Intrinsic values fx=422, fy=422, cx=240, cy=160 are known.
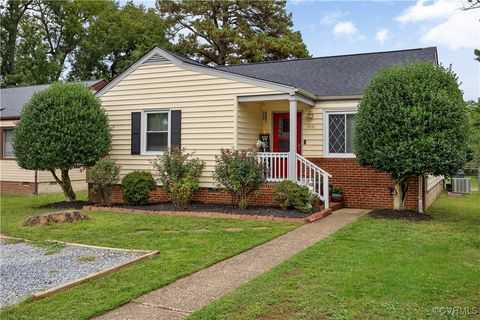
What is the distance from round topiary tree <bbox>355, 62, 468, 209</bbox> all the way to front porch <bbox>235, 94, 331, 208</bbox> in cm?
158

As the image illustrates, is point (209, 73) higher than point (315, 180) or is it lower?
higher

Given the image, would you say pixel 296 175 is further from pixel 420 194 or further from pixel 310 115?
pixel 420 194

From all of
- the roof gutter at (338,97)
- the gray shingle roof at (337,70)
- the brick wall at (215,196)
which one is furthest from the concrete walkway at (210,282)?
the gray shingle roof at (337,70)

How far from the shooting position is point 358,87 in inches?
465

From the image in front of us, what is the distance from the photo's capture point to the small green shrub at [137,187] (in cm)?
1145

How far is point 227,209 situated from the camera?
10.5 meters

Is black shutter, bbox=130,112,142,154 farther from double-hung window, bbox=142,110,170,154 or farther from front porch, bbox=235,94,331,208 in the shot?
front porch, bbox=235,94,331,208

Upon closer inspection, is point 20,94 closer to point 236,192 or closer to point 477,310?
point 236,192

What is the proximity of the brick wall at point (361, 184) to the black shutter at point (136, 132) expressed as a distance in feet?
17.9

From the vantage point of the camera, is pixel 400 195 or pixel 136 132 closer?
pixel 400 195

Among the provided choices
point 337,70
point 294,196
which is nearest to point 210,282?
point 294,196

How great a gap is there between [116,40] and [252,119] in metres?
24.4

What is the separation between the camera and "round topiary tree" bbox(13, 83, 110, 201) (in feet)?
37.9

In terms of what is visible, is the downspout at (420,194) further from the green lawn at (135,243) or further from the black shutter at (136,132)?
the black shutter at (136,132)
